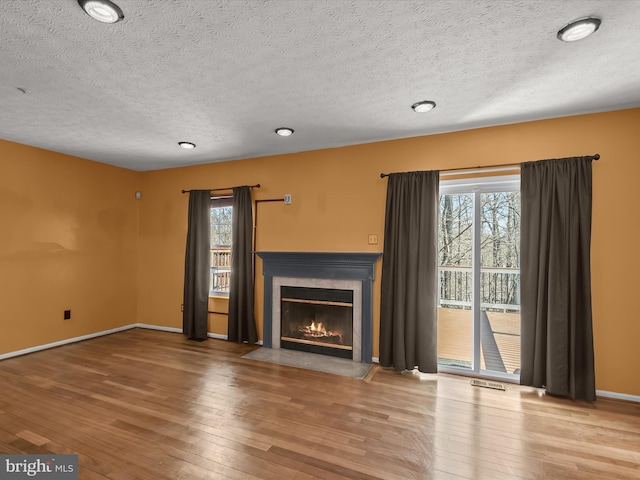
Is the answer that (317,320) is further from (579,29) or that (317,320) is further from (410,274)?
(579,29)

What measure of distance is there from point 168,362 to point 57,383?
1.00 m

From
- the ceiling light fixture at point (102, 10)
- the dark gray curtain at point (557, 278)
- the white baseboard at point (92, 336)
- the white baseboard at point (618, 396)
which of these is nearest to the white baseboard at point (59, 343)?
the white baseboard at point (92, 336)

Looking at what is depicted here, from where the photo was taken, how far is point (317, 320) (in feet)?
13.4

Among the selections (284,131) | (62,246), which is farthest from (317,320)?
(62,246)

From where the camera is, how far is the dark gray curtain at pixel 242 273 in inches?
171

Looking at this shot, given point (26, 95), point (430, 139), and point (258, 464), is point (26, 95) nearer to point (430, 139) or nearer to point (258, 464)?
point (258, 464)

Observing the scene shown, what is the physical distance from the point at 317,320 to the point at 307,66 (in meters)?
2.94

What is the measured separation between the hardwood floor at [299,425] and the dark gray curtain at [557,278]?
0.82 feet

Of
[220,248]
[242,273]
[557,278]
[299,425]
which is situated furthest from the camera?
[220,248]

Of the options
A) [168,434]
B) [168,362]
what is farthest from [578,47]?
[168,362]

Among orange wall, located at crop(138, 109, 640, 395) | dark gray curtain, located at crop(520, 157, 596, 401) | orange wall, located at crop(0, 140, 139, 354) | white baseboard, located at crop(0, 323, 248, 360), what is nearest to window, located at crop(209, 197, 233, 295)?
orange wall, located at crop(138, 109, 640, 395)

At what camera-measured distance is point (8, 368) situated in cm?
346

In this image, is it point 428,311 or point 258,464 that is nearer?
point 258,464

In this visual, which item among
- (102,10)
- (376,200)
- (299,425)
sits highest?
(102,10)
